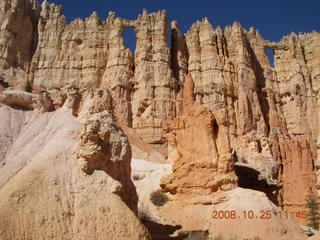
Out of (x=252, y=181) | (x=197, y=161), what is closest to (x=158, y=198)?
(x=197, y=161)

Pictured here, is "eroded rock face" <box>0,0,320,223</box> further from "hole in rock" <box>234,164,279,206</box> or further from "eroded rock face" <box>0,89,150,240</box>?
"eroded rock face" <box>0,89,150,240</box>

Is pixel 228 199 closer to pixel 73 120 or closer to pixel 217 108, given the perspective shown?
pixel 73 120

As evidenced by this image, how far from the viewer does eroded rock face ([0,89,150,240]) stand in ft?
28.2

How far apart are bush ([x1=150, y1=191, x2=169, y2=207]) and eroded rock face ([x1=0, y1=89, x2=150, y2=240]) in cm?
619

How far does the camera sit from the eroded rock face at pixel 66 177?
8602 mm

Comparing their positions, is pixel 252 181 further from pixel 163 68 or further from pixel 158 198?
pixel 163 68

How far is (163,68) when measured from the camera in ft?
145

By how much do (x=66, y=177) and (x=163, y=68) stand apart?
3522 cm

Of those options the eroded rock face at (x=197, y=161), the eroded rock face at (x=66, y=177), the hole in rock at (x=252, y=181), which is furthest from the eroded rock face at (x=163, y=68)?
the eroded rock face at (x=66, y=177)

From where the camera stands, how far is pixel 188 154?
17.5m

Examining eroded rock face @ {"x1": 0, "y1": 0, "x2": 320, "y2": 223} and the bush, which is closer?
the bush
